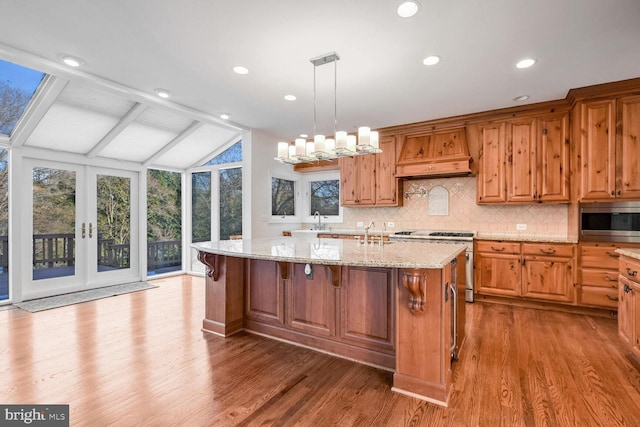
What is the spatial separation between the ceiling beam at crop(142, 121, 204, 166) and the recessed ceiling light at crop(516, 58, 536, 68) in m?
4.26

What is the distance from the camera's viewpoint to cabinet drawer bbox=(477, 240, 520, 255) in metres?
3.94

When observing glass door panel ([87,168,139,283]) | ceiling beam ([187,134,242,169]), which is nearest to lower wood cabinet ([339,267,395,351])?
ceiling beam ([187,134,242,169])

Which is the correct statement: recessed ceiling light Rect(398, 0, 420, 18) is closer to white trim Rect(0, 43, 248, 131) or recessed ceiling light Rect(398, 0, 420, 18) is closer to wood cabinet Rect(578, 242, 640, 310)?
white trim Rect(0, 43, 248, 131)

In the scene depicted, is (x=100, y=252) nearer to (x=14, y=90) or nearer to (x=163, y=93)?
(x=14, y=90)

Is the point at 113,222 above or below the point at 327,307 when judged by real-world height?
above

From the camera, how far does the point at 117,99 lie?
3945 millimetres

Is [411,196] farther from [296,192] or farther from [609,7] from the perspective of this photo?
[609,7]

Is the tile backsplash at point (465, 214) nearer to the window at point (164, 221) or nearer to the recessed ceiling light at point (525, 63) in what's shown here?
the recessed ceiling light at point (525, 63)

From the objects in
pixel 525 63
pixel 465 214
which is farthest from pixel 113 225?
pixel 525 63

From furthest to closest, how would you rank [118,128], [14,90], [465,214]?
1. [465,214]
2. [118,128]
3. [14,90]

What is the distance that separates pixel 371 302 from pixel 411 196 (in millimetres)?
3072

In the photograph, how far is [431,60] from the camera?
2846 mm

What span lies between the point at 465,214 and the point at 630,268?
7.70ft

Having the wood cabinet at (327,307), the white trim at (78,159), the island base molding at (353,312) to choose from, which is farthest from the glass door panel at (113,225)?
the wood cabinet at (327,307)
